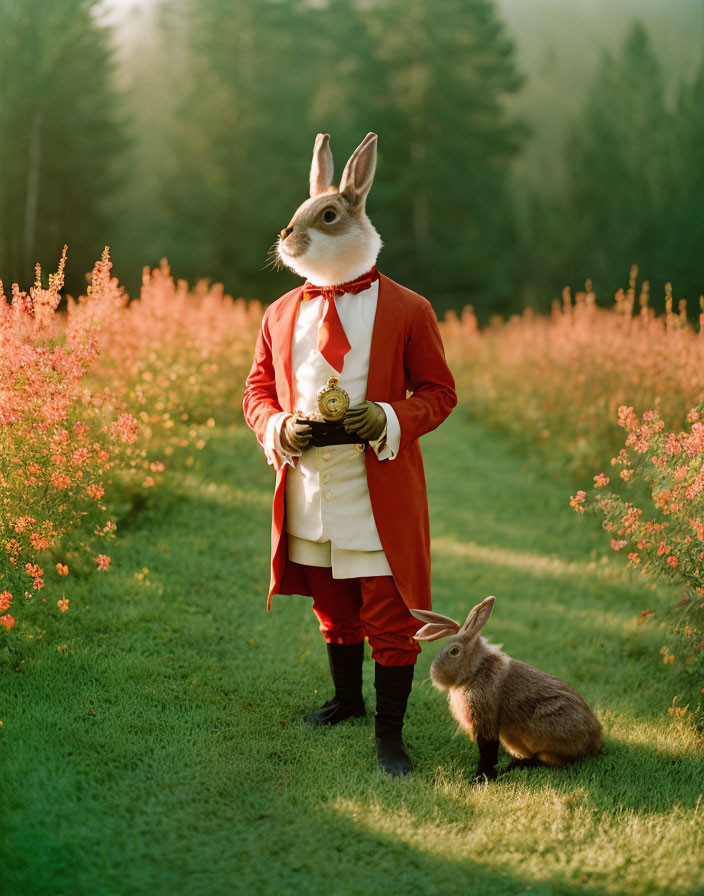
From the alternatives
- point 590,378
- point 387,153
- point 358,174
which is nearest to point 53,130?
point 387,153

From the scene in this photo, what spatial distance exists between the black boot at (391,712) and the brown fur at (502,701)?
141 mm

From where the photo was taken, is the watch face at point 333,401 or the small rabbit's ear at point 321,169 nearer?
the watch face at point 333,401

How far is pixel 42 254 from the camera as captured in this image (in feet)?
50.7

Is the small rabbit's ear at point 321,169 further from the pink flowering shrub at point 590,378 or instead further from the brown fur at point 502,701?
the pink flowering shrub at point 590,378

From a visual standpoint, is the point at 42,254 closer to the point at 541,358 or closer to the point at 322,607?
the point at 541,358

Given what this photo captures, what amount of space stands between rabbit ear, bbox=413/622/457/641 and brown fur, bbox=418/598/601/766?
11 centimetres

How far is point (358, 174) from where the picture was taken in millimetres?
2949

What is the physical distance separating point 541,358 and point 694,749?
6299mm

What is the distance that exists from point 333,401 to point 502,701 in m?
1.32

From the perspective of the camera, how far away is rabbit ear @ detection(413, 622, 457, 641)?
2.82m

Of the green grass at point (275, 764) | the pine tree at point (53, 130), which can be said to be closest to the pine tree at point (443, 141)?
the pine tree at point (53, 130)

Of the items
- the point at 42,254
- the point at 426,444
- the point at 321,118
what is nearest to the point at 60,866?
the point at 426,444

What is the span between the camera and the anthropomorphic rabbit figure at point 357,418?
2830mm

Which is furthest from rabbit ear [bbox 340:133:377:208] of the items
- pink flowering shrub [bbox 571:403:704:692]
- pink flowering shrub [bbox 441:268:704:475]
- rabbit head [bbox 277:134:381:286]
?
pink flowering shrub [bbox 441:268:704:475]
